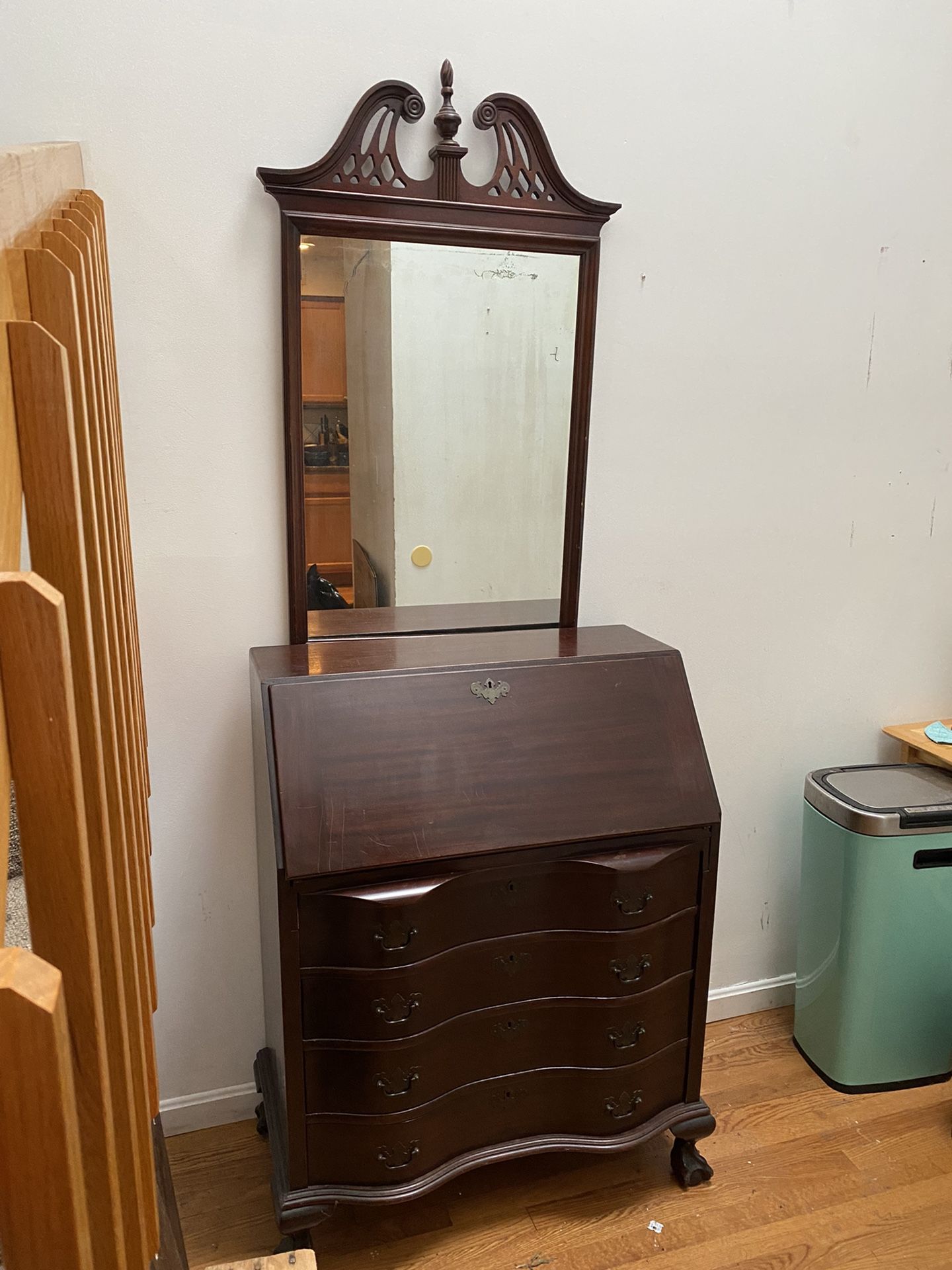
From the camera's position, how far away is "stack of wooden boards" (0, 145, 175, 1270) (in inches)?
13.0

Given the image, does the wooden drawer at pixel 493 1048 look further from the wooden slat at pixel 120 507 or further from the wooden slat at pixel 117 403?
the wooden slat at pixel 117 403

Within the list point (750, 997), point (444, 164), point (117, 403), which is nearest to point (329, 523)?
point (117, 403)

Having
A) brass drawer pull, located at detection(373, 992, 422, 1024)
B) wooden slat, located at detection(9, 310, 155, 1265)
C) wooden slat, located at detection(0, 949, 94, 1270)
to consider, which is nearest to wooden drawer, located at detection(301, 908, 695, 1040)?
brass drawer pull, located at detection(373, 992, 422, 1024)

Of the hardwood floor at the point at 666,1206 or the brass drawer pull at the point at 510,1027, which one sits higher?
the brass drawer pull at the point at 510,1027

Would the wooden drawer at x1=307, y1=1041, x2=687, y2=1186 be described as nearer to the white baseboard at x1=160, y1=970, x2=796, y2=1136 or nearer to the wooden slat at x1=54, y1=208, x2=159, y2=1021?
the white baseboard at x1=160, y1=970, x2=796, y2=1136

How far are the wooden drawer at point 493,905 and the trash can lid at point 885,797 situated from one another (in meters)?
0.51

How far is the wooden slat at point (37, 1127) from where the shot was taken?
304 millimetres

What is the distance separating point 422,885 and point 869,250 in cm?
172

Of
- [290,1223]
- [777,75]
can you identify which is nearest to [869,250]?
[777,75]

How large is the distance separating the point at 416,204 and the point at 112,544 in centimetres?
106

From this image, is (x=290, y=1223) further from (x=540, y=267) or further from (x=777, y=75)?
(x=777, y=75)

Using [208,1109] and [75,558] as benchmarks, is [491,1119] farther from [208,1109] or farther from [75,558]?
[75,558]

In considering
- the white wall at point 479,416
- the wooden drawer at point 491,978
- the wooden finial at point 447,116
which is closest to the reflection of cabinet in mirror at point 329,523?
the white wall at point 479,416

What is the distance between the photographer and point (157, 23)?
1551 mm
